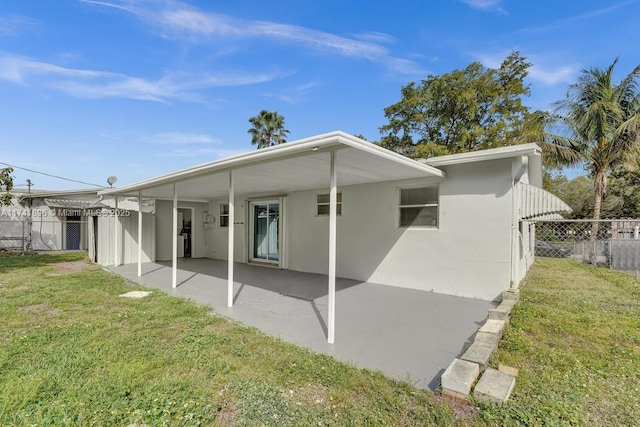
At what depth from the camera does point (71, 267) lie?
1006cm

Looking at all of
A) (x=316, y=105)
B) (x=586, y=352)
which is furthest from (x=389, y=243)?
(x=316, y=105)

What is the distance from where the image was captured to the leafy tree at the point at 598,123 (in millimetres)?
12328

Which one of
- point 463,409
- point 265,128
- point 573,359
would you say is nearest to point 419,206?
point 573,359

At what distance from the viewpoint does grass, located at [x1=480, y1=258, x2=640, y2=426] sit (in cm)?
248

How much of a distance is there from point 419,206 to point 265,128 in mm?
20657

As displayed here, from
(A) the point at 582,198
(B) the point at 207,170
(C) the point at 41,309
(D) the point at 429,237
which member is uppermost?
(A) the point at 582,198

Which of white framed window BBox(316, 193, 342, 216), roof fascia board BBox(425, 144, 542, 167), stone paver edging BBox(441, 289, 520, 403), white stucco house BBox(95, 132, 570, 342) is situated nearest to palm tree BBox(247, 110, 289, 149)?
white stucco house BBox(95, 132, 570, 342)

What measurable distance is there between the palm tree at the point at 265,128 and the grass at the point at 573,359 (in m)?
22.0

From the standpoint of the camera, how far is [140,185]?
317 inches

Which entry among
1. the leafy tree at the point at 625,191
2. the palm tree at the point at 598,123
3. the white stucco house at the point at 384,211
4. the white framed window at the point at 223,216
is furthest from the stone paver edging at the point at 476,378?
the leafy tree at the point at 625,191

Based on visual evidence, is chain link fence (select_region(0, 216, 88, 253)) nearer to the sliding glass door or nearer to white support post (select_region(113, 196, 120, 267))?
white support post (select_region(113, 196, 120, 267))

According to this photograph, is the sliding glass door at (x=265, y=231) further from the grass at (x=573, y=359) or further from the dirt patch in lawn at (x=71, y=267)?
the grass at (x=573, y=359)

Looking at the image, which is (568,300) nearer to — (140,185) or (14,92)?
(140,185)

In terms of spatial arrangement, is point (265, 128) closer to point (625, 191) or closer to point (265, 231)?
point (265, 231)
